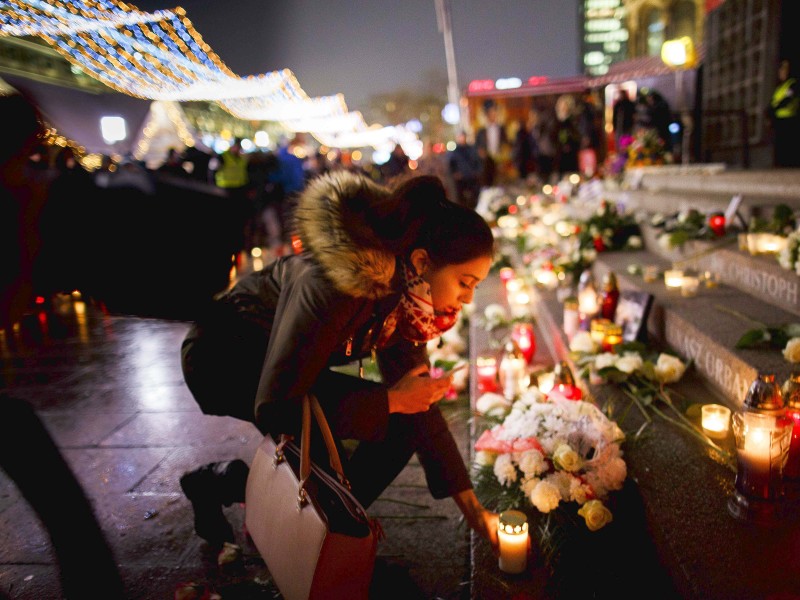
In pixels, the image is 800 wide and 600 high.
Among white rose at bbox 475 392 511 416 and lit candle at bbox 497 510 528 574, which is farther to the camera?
white rose at bbox 475 392 511 416

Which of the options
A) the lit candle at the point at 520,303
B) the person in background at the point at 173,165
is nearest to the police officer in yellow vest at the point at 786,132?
the lit candle at the point at 520,303

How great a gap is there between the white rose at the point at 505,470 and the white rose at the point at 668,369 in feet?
3.47

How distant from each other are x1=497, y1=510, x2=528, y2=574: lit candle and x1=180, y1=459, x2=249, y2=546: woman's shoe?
1116mm

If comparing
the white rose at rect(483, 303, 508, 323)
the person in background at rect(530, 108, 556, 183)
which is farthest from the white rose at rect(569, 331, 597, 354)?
the person in background at rect(530, 108, 556, 183)

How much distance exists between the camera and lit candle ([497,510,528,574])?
226 centimetres

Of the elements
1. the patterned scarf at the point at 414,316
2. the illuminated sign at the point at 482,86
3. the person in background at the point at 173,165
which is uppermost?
the illuminated sign at the point at 482,86

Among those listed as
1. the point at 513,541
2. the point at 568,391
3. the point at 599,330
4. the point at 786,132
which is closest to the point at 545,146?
the point at 786,132

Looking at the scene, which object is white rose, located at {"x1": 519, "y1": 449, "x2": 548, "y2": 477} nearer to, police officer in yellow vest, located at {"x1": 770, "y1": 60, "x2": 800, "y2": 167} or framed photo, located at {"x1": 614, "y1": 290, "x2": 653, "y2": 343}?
framed photo, located at {"x1": 614, "y1": 290, "x2": 653, "y2": 343}

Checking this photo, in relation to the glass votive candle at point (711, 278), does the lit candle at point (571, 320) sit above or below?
below

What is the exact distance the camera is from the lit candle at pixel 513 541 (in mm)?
2262

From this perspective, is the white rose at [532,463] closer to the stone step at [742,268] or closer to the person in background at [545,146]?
the stone step at [742,268]

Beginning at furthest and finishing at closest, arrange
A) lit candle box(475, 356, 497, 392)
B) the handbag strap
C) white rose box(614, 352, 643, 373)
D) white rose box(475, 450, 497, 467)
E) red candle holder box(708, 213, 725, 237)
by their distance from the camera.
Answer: red candle holder box(708, 213, 725, 237) < lit candle box(475, 356, 497, 392) < white rose box(614, 352, 643, 373) < white rose box(475, 450, 497, 467) < the handbag strap

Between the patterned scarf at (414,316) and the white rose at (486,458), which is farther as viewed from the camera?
the white rose at (486,458)

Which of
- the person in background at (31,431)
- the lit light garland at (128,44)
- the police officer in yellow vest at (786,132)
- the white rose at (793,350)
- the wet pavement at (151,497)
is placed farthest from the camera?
the police officer in yellow vest at (786,132)
